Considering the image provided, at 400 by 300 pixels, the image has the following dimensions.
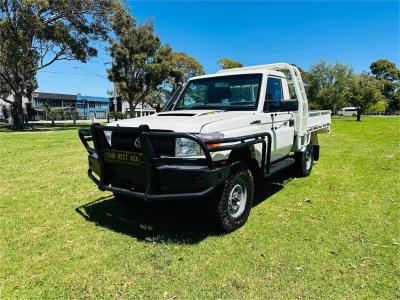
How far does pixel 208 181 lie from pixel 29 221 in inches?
111

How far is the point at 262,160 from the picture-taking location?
4.95 meters

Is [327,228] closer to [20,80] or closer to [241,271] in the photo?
[241,271]

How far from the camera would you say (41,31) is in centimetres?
2566

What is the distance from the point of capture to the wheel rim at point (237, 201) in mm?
4598

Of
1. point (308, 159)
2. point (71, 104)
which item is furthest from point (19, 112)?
point (71, 104)

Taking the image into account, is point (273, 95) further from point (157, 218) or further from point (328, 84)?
point (328, 84)

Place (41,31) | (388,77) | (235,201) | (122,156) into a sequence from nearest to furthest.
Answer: (122,156) → (235,201) → (41,31) → (388,77)

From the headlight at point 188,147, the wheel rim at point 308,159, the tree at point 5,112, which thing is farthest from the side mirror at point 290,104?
the tree at point 5,112

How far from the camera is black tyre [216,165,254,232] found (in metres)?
4.31

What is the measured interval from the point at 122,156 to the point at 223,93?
7.25 feet

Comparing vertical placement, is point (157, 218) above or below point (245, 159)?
below

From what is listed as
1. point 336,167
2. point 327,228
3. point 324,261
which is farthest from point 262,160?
point 336,167

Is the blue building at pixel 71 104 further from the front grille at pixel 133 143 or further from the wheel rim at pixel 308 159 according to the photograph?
the front grille at pixel 133 143

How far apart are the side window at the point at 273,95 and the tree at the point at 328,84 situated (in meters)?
40.0
